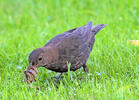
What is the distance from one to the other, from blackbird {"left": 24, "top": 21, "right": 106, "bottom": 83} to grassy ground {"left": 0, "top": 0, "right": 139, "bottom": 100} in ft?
0.78

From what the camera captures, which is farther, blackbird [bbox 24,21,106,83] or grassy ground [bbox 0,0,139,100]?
blackbird [bbox 24,21,106,83]

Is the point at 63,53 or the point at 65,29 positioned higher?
the point at 65,29

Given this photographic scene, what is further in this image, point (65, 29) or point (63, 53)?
point (65, 29)

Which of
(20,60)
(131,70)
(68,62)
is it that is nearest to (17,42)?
(20,60)

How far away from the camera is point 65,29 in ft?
26.3

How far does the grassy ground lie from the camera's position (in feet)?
16.1

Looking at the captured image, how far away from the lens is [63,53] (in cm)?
552

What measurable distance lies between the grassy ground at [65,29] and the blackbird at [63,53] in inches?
9.4

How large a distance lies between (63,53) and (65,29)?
2554 mm

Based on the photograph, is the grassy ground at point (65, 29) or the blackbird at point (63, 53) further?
the blackbird at point (63, 53)

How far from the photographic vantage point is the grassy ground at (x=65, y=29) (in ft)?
16.1

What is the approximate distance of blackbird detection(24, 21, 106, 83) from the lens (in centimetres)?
511

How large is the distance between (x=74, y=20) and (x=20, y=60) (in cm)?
255

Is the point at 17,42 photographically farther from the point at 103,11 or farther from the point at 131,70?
the point at 131,70
